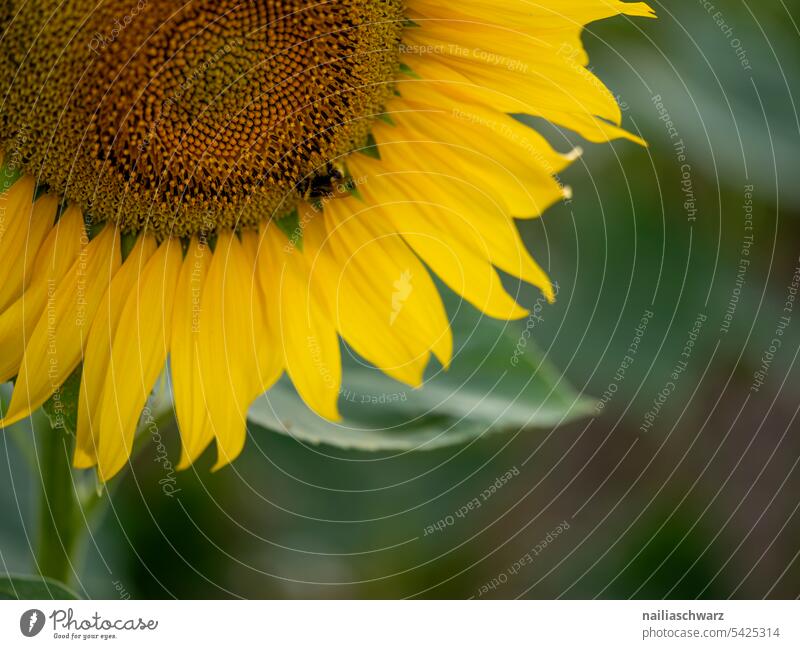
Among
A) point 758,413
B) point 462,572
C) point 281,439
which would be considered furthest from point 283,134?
point 758,413

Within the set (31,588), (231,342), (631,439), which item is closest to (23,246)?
(231,342)

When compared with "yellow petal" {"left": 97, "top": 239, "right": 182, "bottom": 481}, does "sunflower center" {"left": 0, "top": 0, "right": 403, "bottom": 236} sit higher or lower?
higher

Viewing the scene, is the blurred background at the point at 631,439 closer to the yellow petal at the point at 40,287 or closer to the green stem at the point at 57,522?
the green stem at the point at 57,522

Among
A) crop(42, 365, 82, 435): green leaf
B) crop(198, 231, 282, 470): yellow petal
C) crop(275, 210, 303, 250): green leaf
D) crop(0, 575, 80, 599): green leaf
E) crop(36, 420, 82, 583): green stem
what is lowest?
crop(0, 575, 80, 599): green leaf

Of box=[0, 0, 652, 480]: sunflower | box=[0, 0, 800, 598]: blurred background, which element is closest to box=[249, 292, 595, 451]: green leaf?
box=[0, 0, 652, 480]: sunflower

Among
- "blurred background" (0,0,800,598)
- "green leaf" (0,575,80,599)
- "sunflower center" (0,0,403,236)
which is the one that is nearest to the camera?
"sunflower center" (0,0,403,236)

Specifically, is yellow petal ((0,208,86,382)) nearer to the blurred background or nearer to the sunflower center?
the sunflower center

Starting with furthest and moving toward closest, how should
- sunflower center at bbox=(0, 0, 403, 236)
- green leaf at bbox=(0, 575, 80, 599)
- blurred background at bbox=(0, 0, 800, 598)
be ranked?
blurred background at bbox=(0, 0, 800, 598), green leaf at bbox=(0, 575, 80, 599), sunflower center at bbox=(0, 0, 403, 236)

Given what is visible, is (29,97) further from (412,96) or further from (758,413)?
(758,413)
